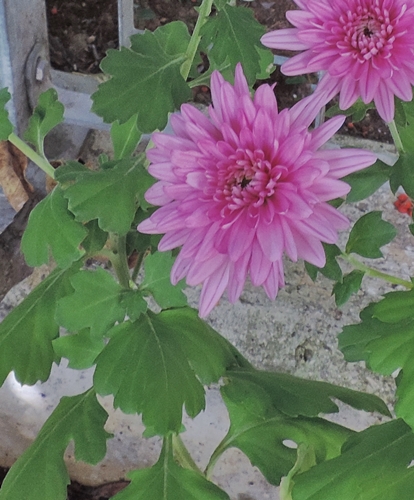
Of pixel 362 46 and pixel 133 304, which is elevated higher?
pixel 362 46

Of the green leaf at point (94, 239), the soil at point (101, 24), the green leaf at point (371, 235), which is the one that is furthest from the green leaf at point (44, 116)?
the soil at point (101, 24)

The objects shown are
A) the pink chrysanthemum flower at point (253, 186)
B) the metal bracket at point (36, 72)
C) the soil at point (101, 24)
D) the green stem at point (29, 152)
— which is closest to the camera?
the pink chrysanthemum flower at point (253, 186)

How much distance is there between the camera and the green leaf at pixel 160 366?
506 mm

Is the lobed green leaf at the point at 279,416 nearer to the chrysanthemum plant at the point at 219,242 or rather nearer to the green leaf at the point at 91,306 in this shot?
the chrysanthemum plant at the point at 219,242

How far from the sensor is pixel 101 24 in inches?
60.0

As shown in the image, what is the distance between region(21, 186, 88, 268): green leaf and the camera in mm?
563

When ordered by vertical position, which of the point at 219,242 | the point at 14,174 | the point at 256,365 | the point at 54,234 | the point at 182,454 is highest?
the point at 219,242

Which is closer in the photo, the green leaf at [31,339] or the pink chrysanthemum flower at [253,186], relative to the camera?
the pink chrysanthemum flower at [253,186]

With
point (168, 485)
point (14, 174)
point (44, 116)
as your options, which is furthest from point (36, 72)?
point (168, 485)

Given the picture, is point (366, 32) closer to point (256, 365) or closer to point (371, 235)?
point (371, 235)

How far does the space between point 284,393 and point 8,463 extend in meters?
0.63

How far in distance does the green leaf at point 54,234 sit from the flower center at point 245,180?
0.69 feet

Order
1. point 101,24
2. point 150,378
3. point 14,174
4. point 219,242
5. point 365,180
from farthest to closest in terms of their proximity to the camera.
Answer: point 101,24, point 14,174, point 365,180, point 150,378, point 219,242

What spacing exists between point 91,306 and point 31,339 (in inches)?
3.7
